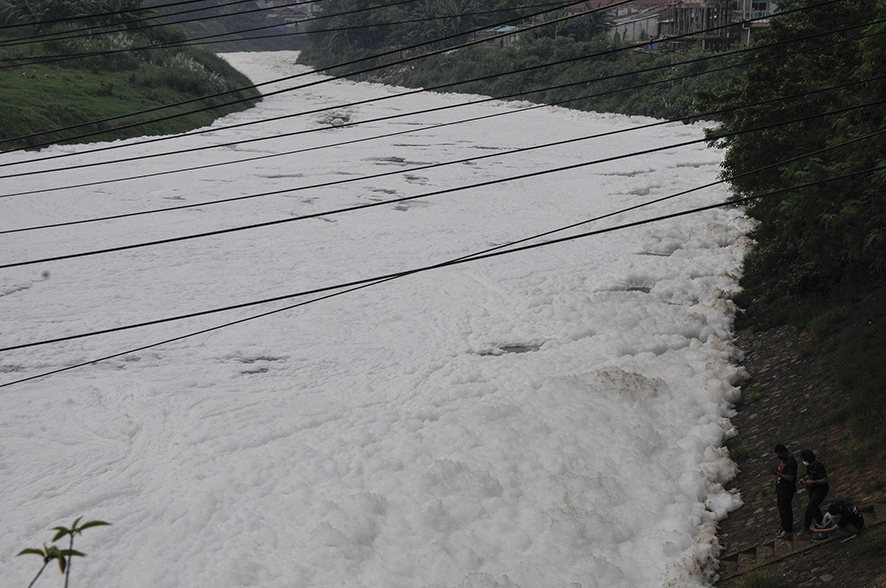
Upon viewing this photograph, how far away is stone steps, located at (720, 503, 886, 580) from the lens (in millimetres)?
8172

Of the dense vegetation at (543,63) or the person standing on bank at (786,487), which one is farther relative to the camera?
the dense vegetation at (543,63)

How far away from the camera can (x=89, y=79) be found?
38.9m

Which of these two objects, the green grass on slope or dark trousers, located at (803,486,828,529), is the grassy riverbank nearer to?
the green grass on slope

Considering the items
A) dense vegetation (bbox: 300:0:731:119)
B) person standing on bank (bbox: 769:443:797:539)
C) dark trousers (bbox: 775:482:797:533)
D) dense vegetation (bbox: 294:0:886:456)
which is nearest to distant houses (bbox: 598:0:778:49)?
dense vegetation (bbox: 300:0:731:119)

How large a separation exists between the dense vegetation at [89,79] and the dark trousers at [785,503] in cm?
2628

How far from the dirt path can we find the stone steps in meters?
0.09

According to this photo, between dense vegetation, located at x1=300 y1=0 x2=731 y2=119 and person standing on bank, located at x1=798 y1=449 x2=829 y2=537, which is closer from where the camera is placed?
person standing on bank, located at x1=798 y1=449 x2=829 y2=537

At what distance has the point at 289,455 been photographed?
39.8 ft

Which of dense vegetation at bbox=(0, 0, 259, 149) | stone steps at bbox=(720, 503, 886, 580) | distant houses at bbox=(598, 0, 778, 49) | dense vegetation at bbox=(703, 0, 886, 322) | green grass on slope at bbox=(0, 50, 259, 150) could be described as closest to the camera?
stone steps at bbox=(720, 503, 886, 580)

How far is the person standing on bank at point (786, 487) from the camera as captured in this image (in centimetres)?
848

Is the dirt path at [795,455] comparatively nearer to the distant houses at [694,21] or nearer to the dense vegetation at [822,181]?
the dense vegetation at [822,181]

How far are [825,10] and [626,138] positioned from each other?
22.0m

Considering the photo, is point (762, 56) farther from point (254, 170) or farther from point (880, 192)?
point (254, 170)

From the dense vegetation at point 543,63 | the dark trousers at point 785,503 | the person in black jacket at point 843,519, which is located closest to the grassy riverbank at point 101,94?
the dense vegetation at point 543,63
